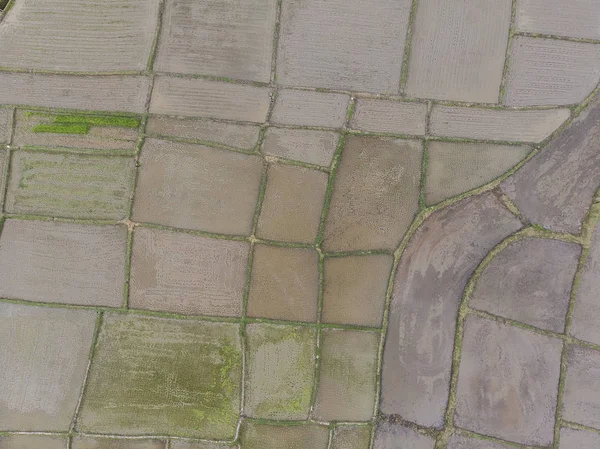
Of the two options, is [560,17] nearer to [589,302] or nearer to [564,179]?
[564,179]

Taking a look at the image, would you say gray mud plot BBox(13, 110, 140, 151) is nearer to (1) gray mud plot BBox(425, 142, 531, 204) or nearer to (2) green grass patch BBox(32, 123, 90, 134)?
(2) green grass patch BBox(32, 123, 90, 134)

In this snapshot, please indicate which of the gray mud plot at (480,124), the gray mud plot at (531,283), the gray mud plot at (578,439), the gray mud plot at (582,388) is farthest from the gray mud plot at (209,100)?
the gray mud plot at (578,439)

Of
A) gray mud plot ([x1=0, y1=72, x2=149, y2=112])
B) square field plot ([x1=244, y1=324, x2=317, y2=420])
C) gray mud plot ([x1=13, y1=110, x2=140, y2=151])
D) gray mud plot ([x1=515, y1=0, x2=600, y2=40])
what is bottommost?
square field plot ([x1=244, y1=324, x2=317, y2=420])

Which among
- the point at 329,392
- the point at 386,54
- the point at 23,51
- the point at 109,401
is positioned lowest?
the point at 109,401

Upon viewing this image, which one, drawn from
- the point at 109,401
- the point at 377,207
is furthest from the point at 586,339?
the point at 109,401

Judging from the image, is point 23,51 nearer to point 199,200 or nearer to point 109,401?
point 199,200

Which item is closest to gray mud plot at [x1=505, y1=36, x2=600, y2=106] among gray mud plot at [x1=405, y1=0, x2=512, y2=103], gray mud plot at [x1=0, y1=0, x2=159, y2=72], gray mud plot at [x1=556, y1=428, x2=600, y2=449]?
gray mud plot at [x1=405, y1=0, x2=512, y2=103]
